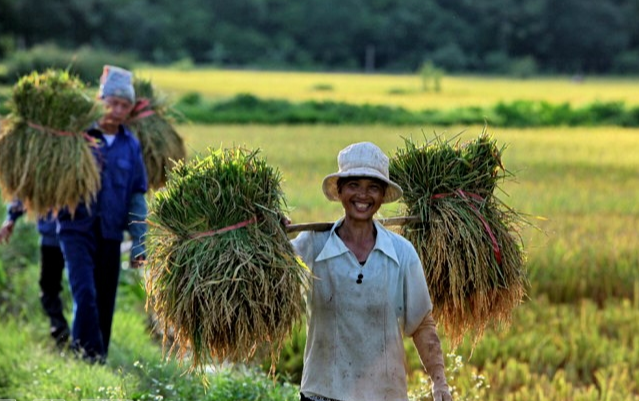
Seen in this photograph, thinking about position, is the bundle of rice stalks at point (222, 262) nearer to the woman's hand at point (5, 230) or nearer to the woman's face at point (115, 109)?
the woman's face at point (115, 109)

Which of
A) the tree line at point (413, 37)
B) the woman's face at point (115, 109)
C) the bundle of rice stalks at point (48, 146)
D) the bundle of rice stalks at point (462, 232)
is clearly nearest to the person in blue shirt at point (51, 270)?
the bundle of rice stalks at point (48, 146)

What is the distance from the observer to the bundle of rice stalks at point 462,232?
173 inches

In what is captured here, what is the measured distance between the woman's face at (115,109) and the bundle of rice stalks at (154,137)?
0.73 meters

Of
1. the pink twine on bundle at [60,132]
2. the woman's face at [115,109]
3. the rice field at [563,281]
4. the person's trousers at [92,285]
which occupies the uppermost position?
the woman's face at [115,109]

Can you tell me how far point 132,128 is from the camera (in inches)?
299

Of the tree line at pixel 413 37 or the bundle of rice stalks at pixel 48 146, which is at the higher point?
the tree line at pixel 413 37

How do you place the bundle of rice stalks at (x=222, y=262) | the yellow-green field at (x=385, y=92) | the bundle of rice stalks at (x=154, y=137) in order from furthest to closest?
the yellow-green field at (x=385, y=92) → the bundle of rice stalks at (x=154, y=137) → the bundle of rice stalks at (x=222, y=262)

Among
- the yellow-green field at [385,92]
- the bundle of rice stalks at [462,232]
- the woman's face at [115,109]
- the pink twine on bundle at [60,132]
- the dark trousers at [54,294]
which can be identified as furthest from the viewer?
the yellow-green field at [385,92]

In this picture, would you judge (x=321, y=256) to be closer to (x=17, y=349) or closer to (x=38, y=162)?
(x=38, y=162)

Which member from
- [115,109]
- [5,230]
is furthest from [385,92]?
[5,230]

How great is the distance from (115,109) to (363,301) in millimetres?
3239

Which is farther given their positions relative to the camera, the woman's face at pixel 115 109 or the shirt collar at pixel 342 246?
the woman's face at pixel 115 109

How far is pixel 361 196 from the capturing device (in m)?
3.97

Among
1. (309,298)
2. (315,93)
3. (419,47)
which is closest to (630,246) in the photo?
(309,298)
